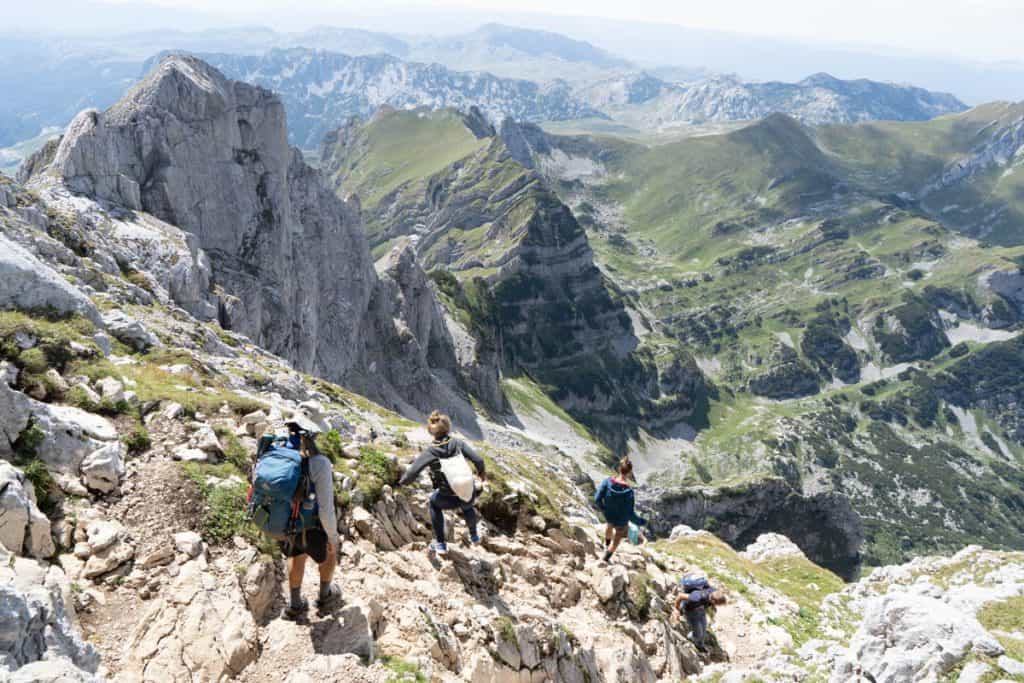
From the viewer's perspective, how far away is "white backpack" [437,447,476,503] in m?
14.9

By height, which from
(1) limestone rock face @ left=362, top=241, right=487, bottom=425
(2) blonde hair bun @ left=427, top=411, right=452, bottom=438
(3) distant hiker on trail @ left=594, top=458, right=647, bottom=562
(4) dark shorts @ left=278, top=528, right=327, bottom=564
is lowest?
(1) limestone rock face @ left=362, top=241, right=487, bottom=425

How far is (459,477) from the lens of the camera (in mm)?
14969

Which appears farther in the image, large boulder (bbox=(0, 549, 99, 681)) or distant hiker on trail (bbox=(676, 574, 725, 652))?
distant hiker on trail (bbox=(676, 574, 725, 652))

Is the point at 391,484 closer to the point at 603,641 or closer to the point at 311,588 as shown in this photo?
the point at 311,588

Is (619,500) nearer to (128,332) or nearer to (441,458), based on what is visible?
(441,458)

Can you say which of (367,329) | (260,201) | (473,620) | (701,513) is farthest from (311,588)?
(701,513)

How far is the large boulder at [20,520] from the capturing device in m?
10.1

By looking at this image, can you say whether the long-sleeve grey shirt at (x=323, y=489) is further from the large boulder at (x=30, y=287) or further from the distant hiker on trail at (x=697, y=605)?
the large boulder at (x=30, y=287)

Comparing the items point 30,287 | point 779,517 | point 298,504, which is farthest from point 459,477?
point 779,517

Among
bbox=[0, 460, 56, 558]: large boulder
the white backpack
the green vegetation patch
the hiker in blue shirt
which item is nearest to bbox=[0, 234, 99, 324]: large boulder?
bbox=[0, 460, 56, 558]: large boulder

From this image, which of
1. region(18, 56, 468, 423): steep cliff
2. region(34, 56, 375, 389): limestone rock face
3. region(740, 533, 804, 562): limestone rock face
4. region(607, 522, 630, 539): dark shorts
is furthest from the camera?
region(34, 56, 375, 389): limestone rock face

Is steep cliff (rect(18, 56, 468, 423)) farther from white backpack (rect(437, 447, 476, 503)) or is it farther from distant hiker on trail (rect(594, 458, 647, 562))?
white backpack (rect(437, 447, 476, 503))

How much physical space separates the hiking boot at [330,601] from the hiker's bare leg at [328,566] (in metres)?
0.40

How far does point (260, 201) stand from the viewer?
89.1m
